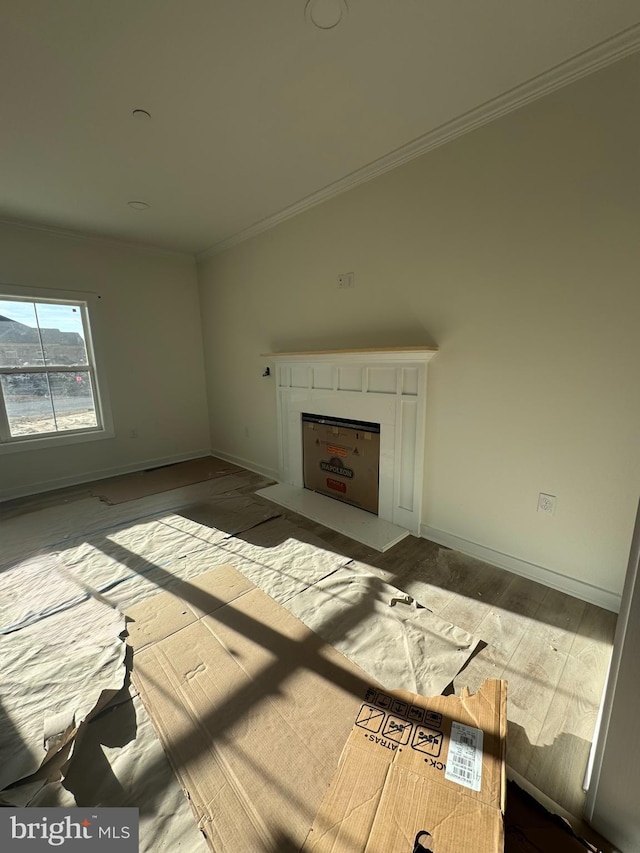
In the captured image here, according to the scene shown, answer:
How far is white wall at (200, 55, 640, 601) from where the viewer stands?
167cm

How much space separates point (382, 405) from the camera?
8.78 feet

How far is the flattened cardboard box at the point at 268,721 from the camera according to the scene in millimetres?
960

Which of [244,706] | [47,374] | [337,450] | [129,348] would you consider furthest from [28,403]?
[244,706]

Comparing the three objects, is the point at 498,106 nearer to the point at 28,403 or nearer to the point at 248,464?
the point at 248,464

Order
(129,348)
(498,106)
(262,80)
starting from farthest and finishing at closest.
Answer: (129,348) → (498,106) → (262,80)

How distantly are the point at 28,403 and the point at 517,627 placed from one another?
4435 mm

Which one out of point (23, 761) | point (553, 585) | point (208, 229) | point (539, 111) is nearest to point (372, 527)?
point (553, 585)

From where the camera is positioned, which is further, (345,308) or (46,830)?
(345,308)

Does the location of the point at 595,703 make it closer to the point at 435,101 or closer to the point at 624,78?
the point at 624,78

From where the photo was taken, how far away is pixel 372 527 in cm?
267

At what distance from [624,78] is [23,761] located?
3.51 metres

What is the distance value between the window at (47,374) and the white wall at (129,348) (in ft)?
0.48

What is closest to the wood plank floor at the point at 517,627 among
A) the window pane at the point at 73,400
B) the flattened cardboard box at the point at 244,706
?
the flattened cardboard box at the point at 244,706

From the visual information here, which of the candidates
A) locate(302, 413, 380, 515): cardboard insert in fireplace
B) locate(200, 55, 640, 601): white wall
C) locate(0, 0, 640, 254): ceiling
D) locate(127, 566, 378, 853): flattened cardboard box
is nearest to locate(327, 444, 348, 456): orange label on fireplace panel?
locate(302, 413, 380, 515): cardboard insert in fireplace
